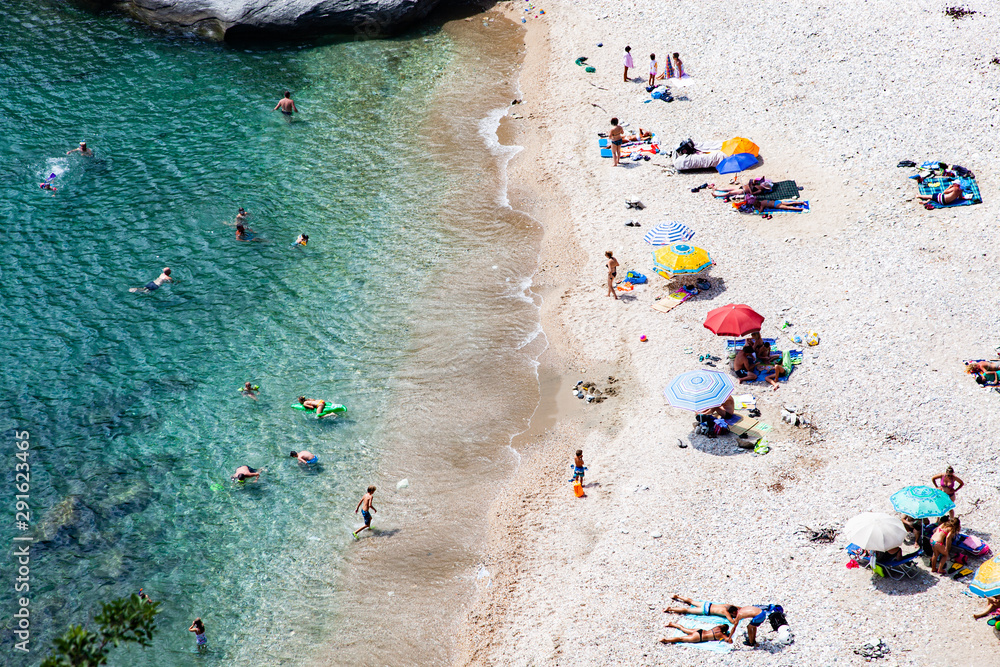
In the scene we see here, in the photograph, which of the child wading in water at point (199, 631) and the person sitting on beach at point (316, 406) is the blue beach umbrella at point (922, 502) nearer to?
the person sitting on beach at point (316, 406)

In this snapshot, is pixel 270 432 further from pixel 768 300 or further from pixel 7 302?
pixel 768 300

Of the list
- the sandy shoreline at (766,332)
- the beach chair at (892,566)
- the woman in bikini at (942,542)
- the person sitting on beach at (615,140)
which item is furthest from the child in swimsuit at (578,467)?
the person sitting on beach at (615,140)

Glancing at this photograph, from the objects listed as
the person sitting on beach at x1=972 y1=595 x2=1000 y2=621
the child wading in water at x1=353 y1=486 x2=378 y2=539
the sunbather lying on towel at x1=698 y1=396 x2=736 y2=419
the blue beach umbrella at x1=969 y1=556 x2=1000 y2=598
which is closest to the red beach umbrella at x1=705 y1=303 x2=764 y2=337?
the sunbather lying on towel at x1=698 y1=396 x2=736 y2=419

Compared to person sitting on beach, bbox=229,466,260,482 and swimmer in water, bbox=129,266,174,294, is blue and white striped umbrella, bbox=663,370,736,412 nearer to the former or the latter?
person sitting on beach, bbox=229,466,260,482

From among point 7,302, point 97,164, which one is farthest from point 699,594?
point 97,164

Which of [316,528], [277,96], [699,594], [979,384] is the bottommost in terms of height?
[316,528]
